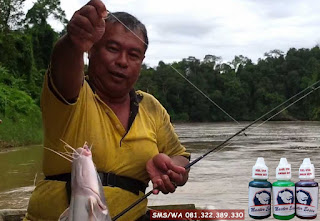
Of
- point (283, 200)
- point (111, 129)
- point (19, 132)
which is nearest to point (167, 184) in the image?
point (111, 129)

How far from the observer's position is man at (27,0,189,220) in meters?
2.20

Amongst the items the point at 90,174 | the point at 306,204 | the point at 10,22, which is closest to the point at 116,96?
the point at 90,174

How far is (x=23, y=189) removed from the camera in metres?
11.6

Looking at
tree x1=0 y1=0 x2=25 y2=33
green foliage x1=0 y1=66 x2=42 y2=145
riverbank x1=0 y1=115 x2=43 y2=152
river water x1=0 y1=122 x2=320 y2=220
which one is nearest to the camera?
river water x1=0 y1=122 x2=320 y2=220

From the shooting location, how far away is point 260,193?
2912 millimetres

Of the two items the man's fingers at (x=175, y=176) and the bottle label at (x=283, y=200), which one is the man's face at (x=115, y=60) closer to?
the man's fingers at (x=175, y=176)

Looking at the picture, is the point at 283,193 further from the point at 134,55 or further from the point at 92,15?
the point at 92,15

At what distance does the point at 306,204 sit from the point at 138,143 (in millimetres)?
1138

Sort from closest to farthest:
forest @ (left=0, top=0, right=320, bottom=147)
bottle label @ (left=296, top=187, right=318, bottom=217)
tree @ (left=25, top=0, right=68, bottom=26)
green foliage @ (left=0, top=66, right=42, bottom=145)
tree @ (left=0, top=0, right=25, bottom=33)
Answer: bottle label @ (left=296, top=187, right=318, bottom=217) < forest @ (left=0, top=0, right=320, bottom=147) < green foliage @ (left=0, top=66, right=42, bottom=145) < tree @ (left=0, top=0, right=25, bottom=33) < tree @ (left=25, top=0, right=68, bottom=26)

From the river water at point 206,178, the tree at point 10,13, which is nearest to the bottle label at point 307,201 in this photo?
the river water at point 206,178

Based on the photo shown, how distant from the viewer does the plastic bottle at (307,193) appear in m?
2.84

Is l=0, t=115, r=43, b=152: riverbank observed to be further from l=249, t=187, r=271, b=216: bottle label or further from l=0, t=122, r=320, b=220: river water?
l=249, t=187, r=271, b=216: bottle label

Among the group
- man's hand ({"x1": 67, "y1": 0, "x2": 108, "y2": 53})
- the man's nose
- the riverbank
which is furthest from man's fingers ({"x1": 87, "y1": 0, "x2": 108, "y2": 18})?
the riverbank

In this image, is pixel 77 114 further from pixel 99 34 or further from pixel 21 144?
pixel 21 144
